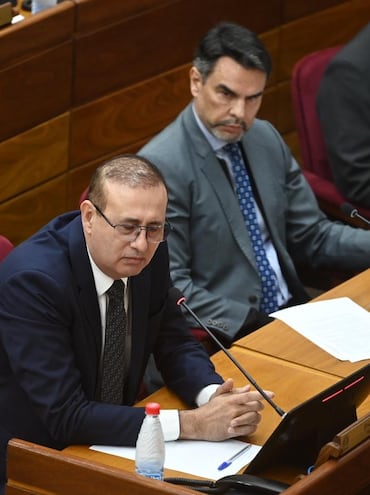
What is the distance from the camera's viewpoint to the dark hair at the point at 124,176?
2494 mm

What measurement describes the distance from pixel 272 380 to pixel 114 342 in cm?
39

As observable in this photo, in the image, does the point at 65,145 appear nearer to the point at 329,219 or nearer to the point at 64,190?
the point at 64,190

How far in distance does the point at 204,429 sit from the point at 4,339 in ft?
1.41

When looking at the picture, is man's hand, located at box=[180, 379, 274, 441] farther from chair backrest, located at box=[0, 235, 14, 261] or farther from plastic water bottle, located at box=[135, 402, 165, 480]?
chair backrest, located at box=[0, 235, 14, 261]

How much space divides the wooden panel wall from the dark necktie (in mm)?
1235

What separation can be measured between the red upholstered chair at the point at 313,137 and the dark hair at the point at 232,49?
62cm

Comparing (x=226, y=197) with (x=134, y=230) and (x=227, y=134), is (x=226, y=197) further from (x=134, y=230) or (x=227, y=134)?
(x=134, y=230)

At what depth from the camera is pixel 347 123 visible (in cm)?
400

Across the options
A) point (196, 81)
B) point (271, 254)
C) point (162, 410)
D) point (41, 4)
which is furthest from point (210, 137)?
point (162, 410)

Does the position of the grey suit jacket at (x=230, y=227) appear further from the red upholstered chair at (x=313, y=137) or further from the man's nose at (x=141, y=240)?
the man's nose at (x=141, y=240)

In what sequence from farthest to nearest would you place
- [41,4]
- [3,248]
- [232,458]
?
1. [41,4]
2. [3,248]
3. [232,458]

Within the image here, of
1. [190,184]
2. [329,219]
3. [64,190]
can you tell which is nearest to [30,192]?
[64,190]

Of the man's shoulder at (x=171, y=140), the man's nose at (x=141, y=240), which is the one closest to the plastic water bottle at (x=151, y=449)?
the man's nose at (x=141, y=240)

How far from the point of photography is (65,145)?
156 inches
